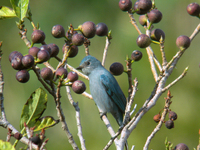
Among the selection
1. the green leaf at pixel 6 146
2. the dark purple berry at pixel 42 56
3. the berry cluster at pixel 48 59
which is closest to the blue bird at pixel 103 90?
the berry cluster at pixel 48 59

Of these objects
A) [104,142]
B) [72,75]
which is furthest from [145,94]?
[72,75]

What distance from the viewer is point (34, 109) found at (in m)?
1.75

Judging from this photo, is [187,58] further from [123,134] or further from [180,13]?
[123,134]

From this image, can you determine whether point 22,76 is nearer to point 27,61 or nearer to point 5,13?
point 27,61

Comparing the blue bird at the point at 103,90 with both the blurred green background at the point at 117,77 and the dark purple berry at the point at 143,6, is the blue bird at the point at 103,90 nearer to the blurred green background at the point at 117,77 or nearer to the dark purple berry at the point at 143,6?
the blurred green background at the point at 117,77

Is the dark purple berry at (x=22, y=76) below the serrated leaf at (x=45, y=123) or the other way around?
the other way around

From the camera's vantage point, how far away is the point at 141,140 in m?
4.22

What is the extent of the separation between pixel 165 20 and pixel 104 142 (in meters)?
2.57

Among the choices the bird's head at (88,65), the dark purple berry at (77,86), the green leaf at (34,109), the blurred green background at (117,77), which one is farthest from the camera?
the blurred green background at (117,77)

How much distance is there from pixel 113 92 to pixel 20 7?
2.37 m

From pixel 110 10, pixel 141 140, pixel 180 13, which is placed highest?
pixel 110 10

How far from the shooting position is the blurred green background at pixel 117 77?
14.1 ft

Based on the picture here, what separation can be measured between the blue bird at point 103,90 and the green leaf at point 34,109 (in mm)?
1952

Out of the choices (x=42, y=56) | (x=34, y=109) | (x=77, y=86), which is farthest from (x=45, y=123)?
(x=42, y=56)
